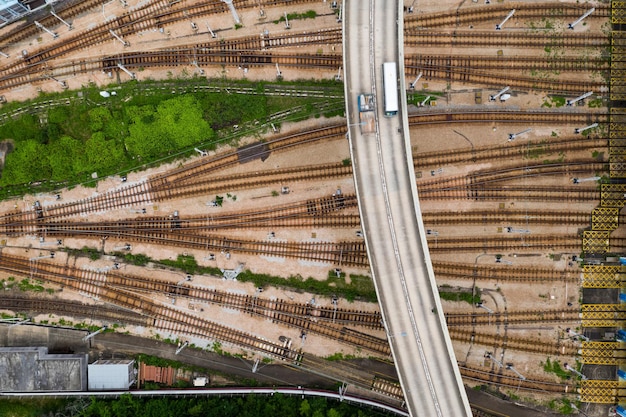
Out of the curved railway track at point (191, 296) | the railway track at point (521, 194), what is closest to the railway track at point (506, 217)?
the railway track at point (521, 194)

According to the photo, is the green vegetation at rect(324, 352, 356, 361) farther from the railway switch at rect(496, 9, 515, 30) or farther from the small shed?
the railway switch at rect(496, 9, 515, 30)

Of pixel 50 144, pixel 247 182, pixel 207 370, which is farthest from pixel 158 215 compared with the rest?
pixel 207 370

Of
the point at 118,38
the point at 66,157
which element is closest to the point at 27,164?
the point at 66,157

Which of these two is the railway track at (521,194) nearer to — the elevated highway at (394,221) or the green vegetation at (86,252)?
the elevated highway at (394,221)

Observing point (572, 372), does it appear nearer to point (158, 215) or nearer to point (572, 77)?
point (572, 77)

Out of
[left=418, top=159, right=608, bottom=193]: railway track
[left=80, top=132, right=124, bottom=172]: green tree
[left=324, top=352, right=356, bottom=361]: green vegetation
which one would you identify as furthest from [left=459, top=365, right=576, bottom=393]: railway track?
[left=80, top=132, right=124, bottom=172]: green tree
